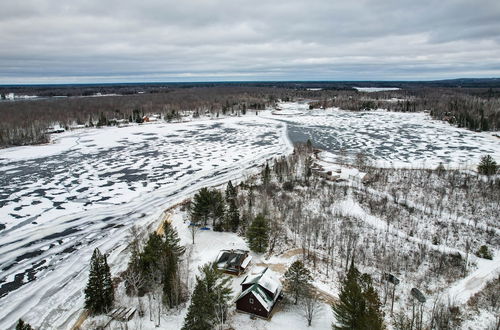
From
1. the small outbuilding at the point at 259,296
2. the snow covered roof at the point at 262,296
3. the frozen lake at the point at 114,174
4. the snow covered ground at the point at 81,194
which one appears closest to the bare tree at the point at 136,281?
the frozen lake at the point at 114,174

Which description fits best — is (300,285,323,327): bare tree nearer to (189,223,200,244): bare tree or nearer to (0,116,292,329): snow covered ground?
(189,223,200,244): bare tree

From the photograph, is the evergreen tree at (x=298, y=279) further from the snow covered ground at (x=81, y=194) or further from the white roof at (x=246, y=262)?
the snow covered ground at (x=81, y=194)

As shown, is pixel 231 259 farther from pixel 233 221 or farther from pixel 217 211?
pixel 217 211

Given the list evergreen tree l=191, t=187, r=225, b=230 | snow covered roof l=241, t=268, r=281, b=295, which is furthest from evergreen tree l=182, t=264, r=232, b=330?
evergreen tree l=191, t=187, r=225, b=230

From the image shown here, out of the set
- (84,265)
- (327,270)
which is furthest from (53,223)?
(327,270)

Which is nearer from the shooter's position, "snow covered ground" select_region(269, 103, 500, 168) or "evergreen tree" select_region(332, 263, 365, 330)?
"evergreen tree" select_region(332, 263, 365, 330)

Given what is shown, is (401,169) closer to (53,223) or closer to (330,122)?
(53,223)
